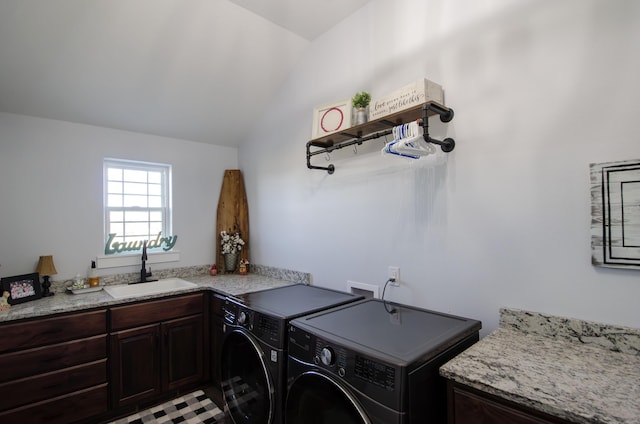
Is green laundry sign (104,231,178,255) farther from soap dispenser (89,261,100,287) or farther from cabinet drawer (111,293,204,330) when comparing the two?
cabinet drawer (111,293,204,330)

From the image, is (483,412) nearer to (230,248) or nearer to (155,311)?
(155,311)

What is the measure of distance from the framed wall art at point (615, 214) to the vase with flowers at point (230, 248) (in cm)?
282

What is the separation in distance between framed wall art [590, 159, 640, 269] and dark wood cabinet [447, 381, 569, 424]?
71 cm

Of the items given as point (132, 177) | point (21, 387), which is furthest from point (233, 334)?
point (132, 177)

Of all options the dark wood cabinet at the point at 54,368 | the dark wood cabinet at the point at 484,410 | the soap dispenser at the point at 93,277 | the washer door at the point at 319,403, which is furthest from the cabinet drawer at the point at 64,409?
the dark wood cabinet at the point at 484,410

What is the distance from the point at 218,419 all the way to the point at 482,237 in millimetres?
2109

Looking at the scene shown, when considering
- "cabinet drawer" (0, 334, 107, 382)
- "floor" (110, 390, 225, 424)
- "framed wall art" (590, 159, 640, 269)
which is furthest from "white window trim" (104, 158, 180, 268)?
"framed wall art" (590, 159, 640, 269)

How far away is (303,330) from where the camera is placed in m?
1.47

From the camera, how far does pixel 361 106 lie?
2.05 meters

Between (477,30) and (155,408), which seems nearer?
(477,30)

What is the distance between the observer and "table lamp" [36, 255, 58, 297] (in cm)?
233

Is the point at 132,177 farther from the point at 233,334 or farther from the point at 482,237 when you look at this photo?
the point at 482,237

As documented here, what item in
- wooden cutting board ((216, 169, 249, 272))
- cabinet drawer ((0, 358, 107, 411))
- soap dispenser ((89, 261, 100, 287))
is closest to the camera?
cabinet drawer ((0, 358, 107, 411))

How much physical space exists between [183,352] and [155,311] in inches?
16.6
